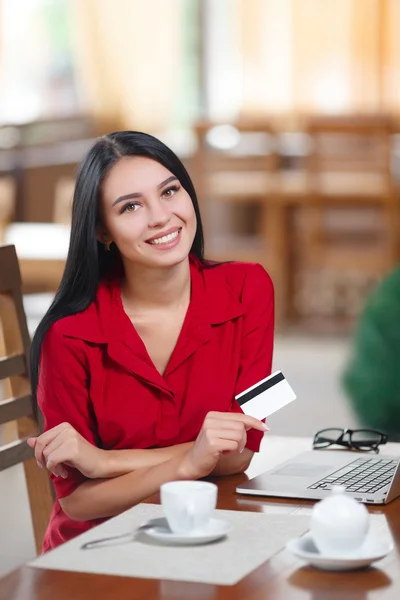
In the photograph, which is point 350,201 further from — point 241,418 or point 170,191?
point 241,418

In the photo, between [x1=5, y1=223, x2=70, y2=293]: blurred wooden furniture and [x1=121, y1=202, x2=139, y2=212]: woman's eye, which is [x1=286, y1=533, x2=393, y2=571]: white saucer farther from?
[x1=5, y1=223, x2=70, y2=293]: blurred wooden furniture

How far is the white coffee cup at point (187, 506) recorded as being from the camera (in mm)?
1222

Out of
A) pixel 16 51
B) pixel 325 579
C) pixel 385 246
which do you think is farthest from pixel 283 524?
pixel 16 51

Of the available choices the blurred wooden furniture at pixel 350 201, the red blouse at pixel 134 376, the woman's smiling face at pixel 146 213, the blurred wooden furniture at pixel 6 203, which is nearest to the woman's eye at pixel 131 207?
the woman's smiling face at pixel 146 213

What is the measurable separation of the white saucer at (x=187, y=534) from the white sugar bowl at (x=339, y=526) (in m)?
0.11

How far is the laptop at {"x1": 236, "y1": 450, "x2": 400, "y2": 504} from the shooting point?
1472 millimetres

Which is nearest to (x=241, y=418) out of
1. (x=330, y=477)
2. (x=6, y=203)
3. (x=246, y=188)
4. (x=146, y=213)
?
(x=330, y=477)

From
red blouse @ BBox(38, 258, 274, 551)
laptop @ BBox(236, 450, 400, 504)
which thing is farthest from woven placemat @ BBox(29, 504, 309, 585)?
red blouse @ BBox(38, 258, 274, 551)

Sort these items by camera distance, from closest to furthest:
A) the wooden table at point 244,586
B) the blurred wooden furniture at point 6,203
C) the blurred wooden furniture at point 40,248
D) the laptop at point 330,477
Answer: the wooden table at point 244,586 < the laptop at point 330,477 < the blurred wooden furniture at point 40,248 < the blurred wooden furniture at point 6,203

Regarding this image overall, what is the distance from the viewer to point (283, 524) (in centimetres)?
133

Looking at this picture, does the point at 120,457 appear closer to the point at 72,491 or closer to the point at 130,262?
the point at 72,491

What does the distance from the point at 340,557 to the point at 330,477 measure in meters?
0.43

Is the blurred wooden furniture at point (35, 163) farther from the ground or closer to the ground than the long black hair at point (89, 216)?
closer to the ground

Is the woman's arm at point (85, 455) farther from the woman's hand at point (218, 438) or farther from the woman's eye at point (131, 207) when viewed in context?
the woman's eye at point (131, 207)
